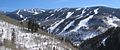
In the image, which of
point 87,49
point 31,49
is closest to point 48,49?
point 31,49

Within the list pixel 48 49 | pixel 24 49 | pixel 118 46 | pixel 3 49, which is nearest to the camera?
pixel 3 49

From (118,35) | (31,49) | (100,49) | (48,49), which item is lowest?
(100,49)

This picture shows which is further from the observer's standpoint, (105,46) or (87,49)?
(87,49)

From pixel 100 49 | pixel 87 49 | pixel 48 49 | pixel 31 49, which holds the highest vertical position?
pixel 31 49

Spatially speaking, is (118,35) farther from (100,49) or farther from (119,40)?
(100,49)

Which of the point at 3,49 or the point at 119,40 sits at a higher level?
the point at 3,49

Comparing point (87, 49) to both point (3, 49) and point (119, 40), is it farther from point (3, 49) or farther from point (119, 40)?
point (3, 49)

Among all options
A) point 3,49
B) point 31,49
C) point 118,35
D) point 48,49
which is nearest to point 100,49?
point 118,35

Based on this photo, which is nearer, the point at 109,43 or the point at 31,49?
the point at 31,49

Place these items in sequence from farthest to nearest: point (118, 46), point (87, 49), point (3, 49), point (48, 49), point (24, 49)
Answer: point (87, 49) → point (118, 46) → point (48, 49) → point (24, 49) → point (3, 49)
